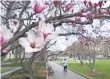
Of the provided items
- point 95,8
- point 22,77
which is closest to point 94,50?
Answer: point 22,77

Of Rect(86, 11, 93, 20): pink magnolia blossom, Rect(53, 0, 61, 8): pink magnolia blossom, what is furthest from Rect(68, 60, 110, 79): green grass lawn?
Rect(53, 0, 61, 8): pink magnolia blossom

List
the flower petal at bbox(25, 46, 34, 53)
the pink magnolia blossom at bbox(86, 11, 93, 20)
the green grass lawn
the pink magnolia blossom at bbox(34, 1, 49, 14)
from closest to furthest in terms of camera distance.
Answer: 1. the flower petal at bbox(25, 46, 34, 53)
2. the pink magnolia blossom at bbox(34, 1, 49, 14)
3. the pink magnolia blossom at bbox(86, 11, 93, 20)
4. the green grass lawn

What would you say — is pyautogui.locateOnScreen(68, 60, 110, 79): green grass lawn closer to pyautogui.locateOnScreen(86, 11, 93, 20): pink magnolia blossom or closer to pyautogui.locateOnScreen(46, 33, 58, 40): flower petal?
pyautogui.locateOnScreen(86, 11, 93, 20): pink magnolia blossom

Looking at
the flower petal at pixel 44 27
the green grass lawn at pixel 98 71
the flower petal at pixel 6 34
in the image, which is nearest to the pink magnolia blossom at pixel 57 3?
the flower petal at pixel 44 27

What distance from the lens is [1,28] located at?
5.02ft

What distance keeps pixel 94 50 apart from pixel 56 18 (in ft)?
92.5

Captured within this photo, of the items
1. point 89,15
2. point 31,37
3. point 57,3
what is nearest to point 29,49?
point 31,37

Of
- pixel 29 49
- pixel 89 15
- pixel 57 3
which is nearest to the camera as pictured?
pixel 29 49

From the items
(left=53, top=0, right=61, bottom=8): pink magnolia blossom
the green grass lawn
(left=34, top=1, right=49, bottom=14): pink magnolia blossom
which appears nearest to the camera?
(left=34, top=1, right=49, bottom=14): pink magnolia blossom

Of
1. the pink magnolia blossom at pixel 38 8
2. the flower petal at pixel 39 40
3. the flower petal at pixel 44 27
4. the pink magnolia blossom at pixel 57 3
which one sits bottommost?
the flower petal at pixel 39 40

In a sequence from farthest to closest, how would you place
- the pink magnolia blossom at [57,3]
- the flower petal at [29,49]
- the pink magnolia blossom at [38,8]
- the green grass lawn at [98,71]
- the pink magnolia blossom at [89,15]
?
the green grass lawn at [98,71] → the pink magnolia blossom at [89,15] → the pink magnolia blossom at [57,3] → the pink magnolia blossom at [38,8] → the flower petal at [29,49]

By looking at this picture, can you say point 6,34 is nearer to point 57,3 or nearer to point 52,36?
point 52,36

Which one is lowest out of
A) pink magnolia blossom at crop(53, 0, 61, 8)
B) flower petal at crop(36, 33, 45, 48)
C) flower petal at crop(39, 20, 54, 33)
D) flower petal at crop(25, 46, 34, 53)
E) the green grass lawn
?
the green grass lawn

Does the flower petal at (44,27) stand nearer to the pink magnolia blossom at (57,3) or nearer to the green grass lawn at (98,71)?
the pink magnolia blossom at (57,3)
